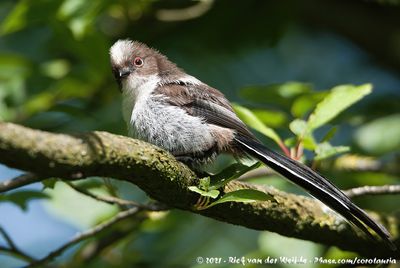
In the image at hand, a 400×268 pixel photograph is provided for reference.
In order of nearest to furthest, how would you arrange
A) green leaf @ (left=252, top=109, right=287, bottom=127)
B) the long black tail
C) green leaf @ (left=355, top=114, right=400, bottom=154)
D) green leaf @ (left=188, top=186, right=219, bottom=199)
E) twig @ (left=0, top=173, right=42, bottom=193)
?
twig @ (left=0, top=173, right=42, bottom=193) → green leaf @ (left=188, top=186, right=219, bottom=199) → the long black tail → green leaf @ (left=252, top=109, right=287, bottom=127) → green leaf @ (left=355, top=114, right=400, bottom=154)

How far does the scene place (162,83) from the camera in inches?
166

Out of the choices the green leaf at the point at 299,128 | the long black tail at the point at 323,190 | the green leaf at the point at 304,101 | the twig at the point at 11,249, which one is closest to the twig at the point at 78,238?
the twig at the point at 11,249

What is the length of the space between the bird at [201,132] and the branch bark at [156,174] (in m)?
0.17

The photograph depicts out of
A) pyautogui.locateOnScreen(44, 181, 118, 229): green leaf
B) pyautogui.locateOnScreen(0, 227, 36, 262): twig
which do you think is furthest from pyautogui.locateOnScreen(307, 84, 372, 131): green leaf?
pyautogui.locateOnScreen(44, 181, 118, 229): green leaf

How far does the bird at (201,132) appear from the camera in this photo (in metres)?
3.21

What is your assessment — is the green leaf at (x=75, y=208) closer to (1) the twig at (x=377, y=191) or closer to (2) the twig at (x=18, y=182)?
(1) the twig at (x=377, y=191)

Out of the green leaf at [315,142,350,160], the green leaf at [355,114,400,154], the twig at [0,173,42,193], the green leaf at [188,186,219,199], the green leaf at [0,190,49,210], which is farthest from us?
the green leaf at [355,114,400,154]

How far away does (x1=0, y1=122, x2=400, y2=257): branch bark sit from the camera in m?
2.01

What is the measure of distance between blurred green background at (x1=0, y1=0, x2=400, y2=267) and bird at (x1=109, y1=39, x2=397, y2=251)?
273 millimetres

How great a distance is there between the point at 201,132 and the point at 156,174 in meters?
1.19

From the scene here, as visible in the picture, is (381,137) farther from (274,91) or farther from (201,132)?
(201,132)

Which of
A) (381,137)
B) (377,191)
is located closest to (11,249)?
(377,191)

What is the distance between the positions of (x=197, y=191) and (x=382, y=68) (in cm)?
442

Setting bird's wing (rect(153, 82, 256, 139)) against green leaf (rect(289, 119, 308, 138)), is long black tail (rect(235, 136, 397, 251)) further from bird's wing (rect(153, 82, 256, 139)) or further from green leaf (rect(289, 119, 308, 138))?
bird's wing (rect(153, 82, 256, 139))
